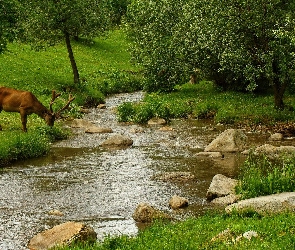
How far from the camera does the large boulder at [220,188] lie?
1761 cm

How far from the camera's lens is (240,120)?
32062mm

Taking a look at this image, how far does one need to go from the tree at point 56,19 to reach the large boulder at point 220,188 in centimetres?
2634

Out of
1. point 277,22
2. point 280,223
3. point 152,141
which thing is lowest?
point 152,141

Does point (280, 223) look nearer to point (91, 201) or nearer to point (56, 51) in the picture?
point (91, 201)

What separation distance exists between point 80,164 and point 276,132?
444 inches

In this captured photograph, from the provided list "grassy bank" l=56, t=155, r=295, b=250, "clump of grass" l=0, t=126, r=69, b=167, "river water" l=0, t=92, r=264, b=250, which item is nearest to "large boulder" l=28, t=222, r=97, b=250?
"river water" l=0, t=92, r=264, b=250

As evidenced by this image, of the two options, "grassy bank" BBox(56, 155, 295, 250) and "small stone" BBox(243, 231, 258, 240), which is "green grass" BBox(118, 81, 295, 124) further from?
"small stone" BBox(243, 231, 258, 240)

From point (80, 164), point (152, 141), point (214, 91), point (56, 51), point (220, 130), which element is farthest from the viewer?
point (56, 51)

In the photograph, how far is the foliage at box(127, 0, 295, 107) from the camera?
30.0 meters

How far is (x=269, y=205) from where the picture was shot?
14.0m

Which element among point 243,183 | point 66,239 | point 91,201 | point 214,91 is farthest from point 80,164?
point 214,91

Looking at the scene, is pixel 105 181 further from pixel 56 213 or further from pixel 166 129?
pixel 166 129

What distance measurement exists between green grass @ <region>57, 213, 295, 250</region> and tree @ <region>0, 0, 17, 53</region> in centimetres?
2688

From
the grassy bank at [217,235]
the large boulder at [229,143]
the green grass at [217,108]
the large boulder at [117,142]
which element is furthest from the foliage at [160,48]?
the grassy bank at [217,235]
